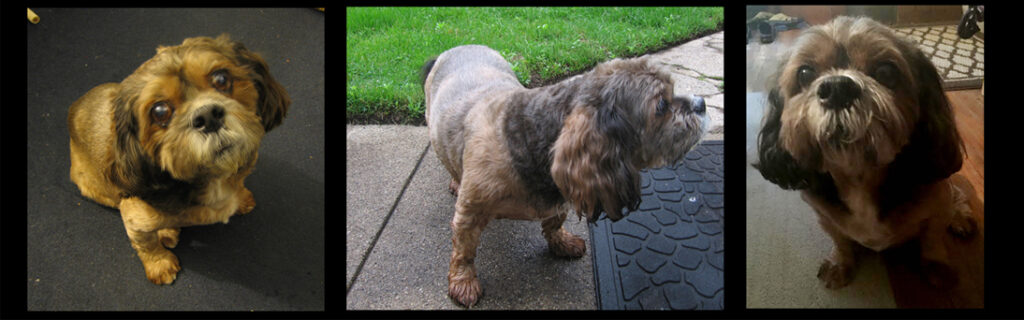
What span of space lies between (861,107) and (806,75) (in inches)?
8.0

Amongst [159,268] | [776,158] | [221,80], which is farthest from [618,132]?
[159,268]

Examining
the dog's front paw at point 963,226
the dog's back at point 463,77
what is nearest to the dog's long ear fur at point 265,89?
the dog's back at point 463,77

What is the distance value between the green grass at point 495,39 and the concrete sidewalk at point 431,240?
190 mm

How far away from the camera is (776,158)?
2.02m

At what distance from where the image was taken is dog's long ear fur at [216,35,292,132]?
2.21 metres

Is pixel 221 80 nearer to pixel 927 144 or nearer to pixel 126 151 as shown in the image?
pixel 126 151

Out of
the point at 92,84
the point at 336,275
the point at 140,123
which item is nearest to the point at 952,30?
the point at 336,275

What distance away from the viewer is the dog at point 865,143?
175 cm

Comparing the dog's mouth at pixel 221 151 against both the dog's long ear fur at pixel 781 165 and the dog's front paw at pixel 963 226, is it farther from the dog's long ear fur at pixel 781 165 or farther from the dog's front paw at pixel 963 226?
→ the dog's front paw at pixel 963 226

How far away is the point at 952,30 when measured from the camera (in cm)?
201
